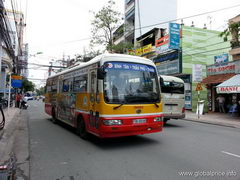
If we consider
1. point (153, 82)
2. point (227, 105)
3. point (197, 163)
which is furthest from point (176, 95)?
point (227, 105)

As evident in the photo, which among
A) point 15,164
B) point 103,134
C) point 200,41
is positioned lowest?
point 15,164

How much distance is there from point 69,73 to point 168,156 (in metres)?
6.07

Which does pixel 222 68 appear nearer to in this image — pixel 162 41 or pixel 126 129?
pixel 162 41

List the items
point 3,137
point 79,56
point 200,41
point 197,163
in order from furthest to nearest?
point 79,56 → point 200,41 → point 3,137 → point 197,163

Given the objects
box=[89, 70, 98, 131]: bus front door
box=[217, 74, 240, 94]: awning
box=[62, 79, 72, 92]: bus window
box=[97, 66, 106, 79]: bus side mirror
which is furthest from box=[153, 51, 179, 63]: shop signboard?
box=[97, 66, 106, 79]: bus side mirror

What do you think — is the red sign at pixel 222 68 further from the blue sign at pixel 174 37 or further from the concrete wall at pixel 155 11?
the concrete wall at pixel 155 11

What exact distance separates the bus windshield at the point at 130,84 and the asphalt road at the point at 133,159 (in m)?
1.55

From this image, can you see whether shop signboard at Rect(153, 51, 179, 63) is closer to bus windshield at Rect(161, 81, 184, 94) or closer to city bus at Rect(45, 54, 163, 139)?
bus windshield at Rect(161, 81, 184, 94)

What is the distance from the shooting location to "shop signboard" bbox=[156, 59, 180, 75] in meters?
22.1

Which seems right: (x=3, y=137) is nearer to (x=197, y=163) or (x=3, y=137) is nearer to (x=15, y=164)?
(x=15, y=164)

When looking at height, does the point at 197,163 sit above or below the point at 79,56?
below

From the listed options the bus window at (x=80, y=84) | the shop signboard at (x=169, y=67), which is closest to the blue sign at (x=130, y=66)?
the bus window at (x=80, y=84)

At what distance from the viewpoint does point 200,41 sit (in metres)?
22.5

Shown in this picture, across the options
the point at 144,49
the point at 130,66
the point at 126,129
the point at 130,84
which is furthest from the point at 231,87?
the point at 144,49
